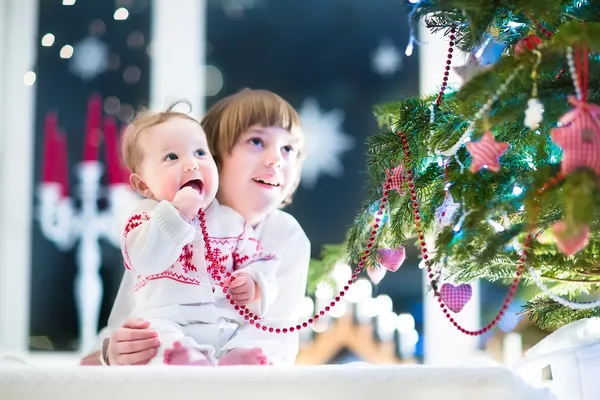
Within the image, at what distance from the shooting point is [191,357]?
1.17 meters

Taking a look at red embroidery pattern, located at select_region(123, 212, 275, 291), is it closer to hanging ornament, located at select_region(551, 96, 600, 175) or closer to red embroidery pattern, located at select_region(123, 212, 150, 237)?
red embroidery pattern, located at select_region(123, 212, 150, 237)

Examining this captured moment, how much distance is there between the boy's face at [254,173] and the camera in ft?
4.58

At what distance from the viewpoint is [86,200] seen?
2.61m

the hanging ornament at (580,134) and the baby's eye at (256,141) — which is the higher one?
the baby's eye at (256,141)

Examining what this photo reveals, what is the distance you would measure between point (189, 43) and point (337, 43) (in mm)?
523

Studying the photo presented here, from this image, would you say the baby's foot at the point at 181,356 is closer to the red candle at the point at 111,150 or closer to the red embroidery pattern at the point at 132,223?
the red embroidery pattern at the point at 132,223

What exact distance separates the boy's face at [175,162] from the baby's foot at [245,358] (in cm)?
26

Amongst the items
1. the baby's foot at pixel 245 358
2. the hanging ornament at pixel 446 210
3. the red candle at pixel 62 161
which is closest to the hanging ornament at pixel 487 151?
the hanging ornament at pixel 446 210

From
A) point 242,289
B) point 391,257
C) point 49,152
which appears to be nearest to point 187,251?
point 242,289

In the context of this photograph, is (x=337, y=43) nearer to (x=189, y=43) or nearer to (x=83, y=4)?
(x=189, y=43)

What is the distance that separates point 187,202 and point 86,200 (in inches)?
57.8

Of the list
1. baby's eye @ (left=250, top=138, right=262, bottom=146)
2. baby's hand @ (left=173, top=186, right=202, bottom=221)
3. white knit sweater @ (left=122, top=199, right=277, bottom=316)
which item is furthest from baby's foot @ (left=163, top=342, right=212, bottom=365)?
baby's eye @ (left=250, top=138, right=262, bottom=146)

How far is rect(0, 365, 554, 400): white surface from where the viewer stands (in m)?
0.88

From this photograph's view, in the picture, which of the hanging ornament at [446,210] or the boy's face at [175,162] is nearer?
the hanging ornament at [446,210]
